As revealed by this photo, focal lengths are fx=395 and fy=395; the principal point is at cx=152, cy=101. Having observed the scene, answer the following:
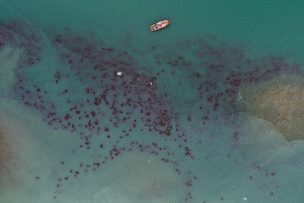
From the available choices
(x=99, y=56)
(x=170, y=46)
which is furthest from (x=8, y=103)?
(x=170, y=46)

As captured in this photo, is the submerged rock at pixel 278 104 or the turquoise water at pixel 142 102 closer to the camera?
the turquoise water at pixel 142 102

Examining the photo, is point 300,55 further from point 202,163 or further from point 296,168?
point 202,163

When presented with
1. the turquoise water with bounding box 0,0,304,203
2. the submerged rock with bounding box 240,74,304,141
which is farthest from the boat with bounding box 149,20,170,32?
the submerged rock with bounding box 240,74,304,141

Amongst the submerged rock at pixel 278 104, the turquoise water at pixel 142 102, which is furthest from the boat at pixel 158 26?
the submerged rock at pixel 278 104

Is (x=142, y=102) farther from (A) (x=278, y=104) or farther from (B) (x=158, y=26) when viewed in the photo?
(A) (x=278, y=104)

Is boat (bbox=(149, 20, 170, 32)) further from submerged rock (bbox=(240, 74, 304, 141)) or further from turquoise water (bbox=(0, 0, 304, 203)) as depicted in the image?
submerged rock (bbox=(240, 74, 304, 141))

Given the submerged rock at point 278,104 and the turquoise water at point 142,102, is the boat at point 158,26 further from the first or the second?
the submerged rock at point 278,104

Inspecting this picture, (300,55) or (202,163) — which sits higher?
(300,55)

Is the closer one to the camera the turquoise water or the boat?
the turquoise water

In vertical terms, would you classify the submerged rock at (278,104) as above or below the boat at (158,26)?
below
